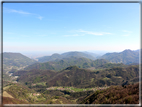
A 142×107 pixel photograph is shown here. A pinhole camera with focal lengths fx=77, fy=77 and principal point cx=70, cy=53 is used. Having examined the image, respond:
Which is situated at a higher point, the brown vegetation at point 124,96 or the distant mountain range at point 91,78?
the brown vegetation at point 124,96

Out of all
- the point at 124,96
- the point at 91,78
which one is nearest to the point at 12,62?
the point at 91,78

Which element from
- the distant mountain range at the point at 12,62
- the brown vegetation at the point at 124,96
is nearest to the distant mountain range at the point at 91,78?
the brown vegetation at the point at 124,96

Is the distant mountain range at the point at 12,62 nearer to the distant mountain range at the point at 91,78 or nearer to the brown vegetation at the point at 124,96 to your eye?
the distant mountain range at the point at 91,78

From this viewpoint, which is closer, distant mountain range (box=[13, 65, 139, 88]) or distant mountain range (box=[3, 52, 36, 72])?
distant mountain range (box=[13, 65, 139, 88])

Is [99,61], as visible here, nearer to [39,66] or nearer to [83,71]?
[83,71]

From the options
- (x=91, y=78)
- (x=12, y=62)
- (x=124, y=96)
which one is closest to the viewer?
(x=124, y=96)

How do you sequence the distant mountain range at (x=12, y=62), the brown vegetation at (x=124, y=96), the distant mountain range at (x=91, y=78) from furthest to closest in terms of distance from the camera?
the distant mountain range at (x=12, y=62), the distant mountain range at (x=91, y=78), the brown vegetation at (x=124, y=96)

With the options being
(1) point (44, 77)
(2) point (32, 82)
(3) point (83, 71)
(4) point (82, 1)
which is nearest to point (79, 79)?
(3) point (83, 71)

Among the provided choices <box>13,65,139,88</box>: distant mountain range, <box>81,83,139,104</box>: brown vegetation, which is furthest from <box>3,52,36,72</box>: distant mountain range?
<box>81,83,139,104</box>: brown vegetation

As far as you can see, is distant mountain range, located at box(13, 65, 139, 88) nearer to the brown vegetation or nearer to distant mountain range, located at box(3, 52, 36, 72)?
the brown vegetation

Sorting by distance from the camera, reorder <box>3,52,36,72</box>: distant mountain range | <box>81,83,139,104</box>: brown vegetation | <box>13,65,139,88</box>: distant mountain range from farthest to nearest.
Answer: <box>3,52,36,72</box>: distant mountain range < <box>13,65,139,88</box>: distant mountain range < <box>81,83,139,104</box>: brown vegetation

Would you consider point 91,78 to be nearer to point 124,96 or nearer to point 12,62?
point 124,96

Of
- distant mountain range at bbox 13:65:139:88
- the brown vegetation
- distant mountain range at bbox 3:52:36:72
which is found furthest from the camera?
distant mountain range at bbox 3:52:36:72
